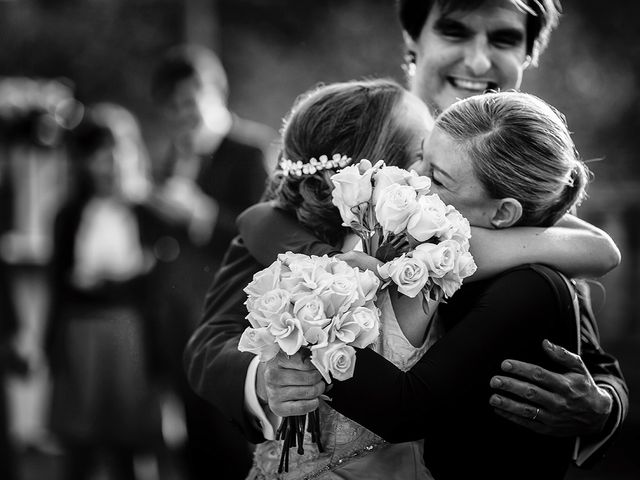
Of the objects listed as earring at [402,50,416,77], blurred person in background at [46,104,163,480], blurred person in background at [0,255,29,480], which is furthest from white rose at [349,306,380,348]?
blurred person in background at [46,104,163,480]

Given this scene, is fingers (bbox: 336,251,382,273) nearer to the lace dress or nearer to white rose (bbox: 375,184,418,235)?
white rose (bbox: 375,184,418,235)

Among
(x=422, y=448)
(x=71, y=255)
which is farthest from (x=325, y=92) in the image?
(x=71, y=255)

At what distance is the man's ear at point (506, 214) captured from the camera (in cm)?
227

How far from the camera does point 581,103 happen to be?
10.1 m

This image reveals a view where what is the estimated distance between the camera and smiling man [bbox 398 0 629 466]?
2289mm

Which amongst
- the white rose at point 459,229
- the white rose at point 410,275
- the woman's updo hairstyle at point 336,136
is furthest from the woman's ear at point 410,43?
the white rose at point 410,275

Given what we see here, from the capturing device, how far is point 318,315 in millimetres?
1892

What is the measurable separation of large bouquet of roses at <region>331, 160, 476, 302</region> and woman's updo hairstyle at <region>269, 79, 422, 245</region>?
34 cm

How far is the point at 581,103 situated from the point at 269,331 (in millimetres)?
8838

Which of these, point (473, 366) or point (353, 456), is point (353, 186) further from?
point (353, 456)

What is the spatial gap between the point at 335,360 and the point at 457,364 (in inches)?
13.4

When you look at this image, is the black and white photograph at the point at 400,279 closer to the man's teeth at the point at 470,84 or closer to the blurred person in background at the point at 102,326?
the man's teeth at the point at 470,84

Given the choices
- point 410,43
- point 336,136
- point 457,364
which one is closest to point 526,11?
point 410,43

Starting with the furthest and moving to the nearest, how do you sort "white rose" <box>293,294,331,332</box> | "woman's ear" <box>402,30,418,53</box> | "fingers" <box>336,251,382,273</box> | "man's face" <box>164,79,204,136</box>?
"man's face" <box>164,79,204,136</box> < "woman's ear" <box>402,30,418,53</box> < "fingers" <box>336,251,382,273</box> < "white rose" <box>293,294,331,332</box>
